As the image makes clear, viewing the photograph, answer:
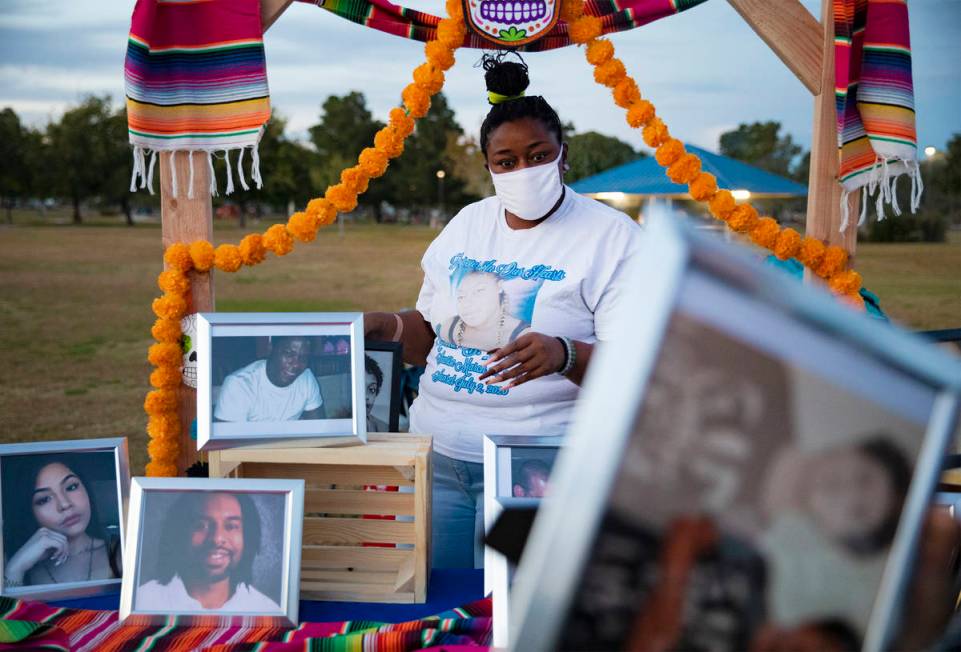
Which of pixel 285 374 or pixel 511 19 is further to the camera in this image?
pixel 511 19

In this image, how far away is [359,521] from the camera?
198 centimetres

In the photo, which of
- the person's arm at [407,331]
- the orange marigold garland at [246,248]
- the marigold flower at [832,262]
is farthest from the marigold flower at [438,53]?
the marigold flower at [832,262]

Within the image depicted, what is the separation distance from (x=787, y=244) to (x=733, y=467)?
8.17ft

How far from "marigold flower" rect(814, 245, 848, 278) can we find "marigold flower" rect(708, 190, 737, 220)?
0.36 m

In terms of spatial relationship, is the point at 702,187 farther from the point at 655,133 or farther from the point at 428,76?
the point at 428,76

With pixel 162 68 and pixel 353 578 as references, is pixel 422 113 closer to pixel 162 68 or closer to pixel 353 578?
pixel 162 68

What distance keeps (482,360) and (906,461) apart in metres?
1.76

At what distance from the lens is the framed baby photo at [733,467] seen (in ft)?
1.69

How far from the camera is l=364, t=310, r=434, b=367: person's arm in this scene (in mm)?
2547

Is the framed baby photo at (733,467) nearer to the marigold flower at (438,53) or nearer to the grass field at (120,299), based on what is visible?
the marigold flower at (438,53)

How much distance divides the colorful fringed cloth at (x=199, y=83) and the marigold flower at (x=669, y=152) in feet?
4.51

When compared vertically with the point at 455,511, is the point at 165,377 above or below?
above

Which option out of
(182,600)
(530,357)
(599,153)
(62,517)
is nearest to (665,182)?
(530,357)

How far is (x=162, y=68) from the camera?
104 inches
